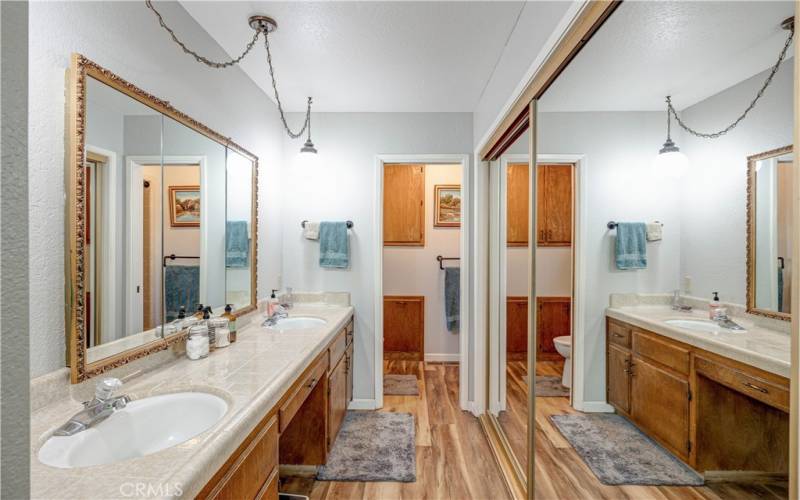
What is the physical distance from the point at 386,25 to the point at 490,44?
61 centimetres

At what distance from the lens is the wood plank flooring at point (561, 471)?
0.62 m

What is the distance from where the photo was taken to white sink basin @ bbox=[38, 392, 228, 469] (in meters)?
0.95

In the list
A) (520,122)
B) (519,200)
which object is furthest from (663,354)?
(520,122)

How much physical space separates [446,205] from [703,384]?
145 inches

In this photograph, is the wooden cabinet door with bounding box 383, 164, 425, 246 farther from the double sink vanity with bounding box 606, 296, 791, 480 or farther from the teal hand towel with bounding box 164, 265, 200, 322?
the double sink vanity with bounding box 606, 296, 791, 480

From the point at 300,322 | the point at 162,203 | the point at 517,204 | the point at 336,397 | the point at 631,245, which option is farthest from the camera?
the point at 300,322

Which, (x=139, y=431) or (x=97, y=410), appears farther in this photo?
(x=139, y=431)

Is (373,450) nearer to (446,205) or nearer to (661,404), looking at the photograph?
(661,404)

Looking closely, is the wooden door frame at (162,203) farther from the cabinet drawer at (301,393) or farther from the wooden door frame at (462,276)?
the wooden door frame at (462,276)

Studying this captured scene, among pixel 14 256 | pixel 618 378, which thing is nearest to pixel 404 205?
pixel 618 378

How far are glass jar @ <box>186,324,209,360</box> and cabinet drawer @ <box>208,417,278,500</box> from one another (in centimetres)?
55

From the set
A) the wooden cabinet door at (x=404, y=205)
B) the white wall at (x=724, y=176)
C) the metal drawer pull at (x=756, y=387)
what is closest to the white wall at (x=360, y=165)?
the wooden cabinet door at (x=404, y=205)

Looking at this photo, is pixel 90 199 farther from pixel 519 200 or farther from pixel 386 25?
pixel 519 200

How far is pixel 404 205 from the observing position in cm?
428
